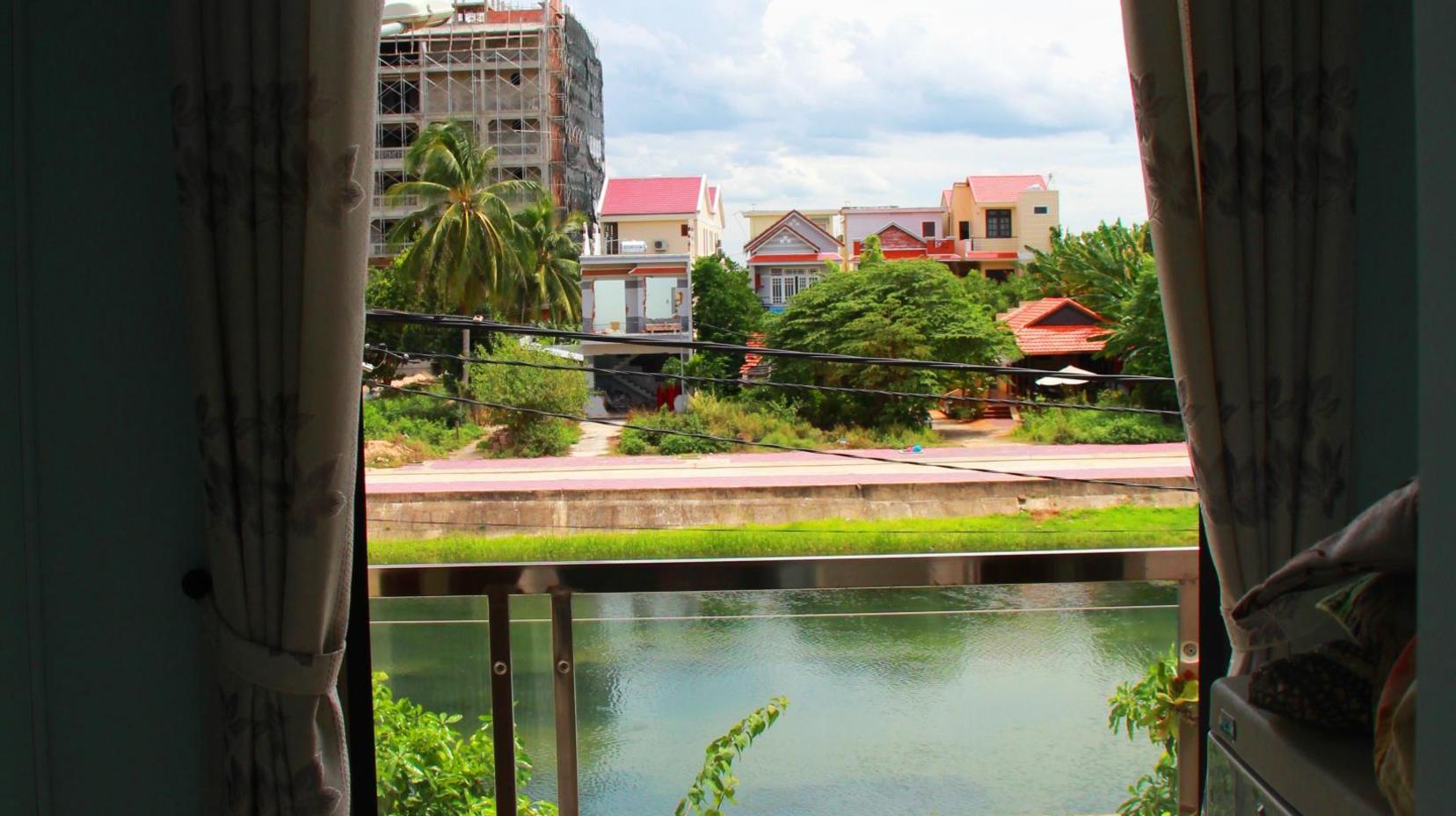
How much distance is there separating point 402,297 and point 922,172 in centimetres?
323

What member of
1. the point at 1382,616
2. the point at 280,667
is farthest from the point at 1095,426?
the point at 1382,616

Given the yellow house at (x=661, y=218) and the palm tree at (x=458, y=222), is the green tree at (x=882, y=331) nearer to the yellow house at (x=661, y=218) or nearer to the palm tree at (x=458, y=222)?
the yellow house at (x=661, y=218)

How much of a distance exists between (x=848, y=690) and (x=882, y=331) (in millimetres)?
6308

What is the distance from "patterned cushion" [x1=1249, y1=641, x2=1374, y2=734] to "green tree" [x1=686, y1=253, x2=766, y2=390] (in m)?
3.75

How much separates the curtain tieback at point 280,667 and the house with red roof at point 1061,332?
12.0 ft

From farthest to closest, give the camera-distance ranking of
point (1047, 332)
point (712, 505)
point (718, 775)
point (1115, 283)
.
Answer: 1. point (712, 505)
2. point (1047, 332)
3. point (1115, 283)
4. point (718, 775)

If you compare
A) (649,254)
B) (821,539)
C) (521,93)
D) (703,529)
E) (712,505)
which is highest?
(521,93)

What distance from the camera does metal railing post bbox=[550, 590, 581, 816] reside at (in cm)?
182

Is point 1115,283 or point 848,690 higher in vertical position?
point 1115,283

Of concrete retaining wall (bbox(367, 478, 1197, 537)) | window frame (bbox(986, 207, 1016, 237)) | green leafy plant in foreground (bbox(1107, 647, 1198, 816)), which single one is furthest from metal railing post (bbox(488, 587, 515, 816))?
concrete retaining wall (bbox(367, 478, 1197, 537))

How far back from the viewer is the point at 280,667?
1.46m

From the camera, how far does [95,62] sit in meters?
1.53

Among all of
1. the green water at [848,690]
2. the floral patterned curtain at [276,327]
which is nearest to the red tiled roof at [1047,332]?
the green water at [848,690]

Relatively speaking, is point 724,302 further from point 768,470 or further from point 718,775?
point 768,470
